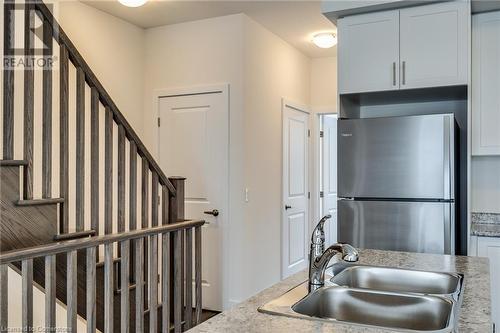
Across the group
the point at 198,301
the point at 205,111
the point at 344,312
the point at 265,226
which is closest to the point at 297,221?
the point at 265,226

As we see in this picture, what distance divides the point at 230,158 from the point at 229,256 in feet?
2.91

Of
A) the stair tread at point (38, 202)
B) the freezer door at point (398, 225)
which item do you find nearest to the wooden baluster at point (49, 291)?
the stair tread at point (38, 202)

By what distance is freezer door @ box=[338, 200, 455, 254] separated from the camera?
8.86 feet

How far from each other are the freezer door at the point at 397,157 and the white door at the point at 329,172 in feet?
8.73

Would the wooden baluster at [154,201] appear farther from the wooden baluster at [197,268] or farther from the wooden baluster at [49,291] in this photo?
the wooden baluster at [49,291]

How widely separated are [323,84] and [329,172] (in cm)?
114

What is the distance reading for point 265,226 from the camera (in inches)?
173

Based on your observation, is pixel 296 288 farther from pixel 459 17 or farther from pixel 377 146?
pixel 459 17

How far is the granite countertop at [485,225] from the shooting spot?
9.24 ft

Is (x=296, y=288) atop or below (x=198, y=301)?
atop

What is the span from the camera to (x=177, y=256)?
2953 millimetres

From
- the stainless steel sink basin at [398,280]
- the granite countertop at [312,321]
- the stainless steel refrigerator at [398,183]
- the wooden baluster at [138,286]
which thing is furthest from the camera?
the stainless steel refrigerator at [398,183]

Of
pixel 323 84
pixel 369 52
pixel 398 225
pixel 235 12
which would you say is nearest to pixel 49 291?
pixel 398 225

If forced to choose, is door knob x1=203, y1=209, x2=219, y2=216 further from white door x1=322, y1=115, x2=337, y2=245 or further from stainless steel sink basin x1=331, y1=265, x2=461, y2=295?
stainless steel sink basin x1=331, y1=265, x2=461, y2=295
